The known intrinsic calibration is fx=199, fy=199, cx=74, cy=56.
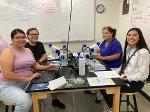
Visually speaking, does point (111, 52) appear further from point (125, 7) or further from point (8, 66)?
point (8, 66)

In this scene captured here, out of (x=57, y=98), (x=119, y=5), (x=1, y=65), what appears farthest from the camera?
(x=119, y=5)

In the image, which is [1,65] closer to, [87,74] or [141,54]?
[87,74]

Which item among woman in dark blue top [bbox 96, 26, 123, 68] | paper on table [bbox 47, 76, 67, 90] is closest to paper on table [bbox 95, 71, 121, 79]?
paper on table [bbox 47, 76, 67, 90]

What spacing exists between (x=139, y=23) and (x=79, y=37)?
1.43 m

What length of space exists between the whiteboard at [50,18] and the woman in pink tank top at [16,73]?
196cm

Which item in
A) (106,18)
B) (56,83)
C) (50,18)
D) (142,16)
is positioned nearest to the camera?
(56,83)

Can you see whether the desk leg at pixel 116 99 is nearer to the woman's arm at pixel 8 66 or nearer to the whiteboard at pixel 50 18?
the woman's arm at pixel 8 66

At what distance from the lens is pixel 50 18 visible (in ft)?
13.7

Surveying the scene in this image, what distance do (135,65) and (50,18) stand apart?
96.4 inches

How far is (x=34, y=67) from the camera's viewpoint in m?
2.45

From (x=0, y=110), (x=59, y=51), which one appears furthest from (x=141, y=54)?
(x=0, y=110)

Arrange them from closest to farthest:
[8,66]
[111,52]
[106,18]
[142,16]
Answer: [8,66]
[111,52]
[142,16]
[106,18]

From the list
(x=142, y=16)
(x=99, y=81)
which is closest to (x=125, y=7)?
(x=142, y=16)

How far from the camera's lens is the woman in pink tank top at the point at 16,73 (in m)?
1.99
